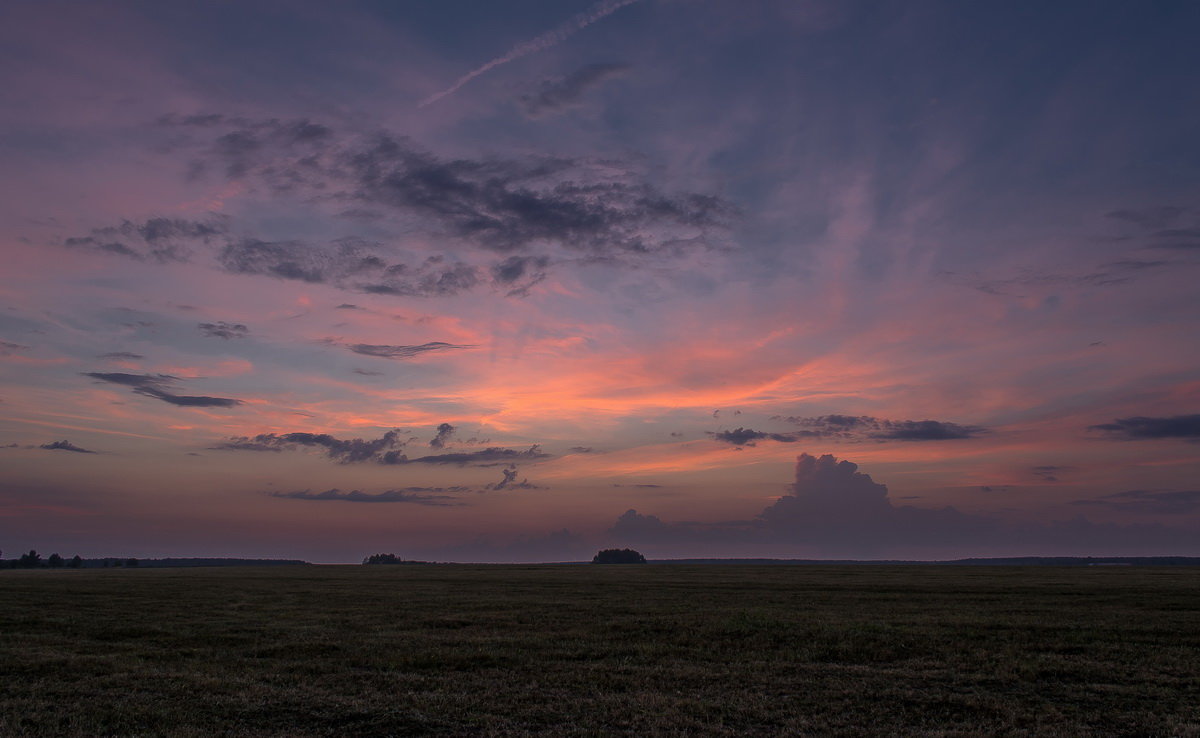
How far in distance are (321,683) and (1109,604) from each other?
1816 inches

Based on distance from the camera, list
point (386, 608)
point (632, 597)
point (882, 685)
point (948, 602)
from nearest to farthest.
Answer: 1. point (882, 685)
2. point (386, 608)
3. point (948, 602)
4. point (632, 597)

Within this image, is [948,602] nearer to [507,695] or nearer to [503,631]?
[503,631]

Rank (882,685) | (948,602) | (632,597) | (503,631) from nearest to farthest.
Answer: (882,685), (503,631), (948,602), (632,597)

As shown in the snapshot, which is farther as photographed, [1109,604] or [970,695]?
[1109,604]

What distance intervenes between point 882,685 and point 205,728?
53.6 feet

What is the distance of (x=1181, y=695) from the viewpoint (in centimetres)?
1800

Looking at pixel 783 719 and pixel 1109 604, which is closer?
pixel 783 719

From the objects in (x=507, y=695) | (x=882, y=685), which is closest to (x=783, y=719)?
(x=882, y=685)

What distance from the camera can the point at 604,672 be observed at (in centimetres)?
2139

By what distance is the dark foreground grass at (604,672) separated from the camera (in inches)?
617

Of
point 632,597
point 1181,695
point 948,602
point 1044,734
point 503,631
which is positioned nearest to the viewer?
point 1044,734

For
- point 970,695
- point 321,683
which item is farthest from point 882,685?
point 321,683

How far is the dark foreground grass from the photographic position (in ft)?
51.4

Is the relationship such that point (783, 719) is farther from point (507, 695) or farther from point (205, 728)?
point (205, 728)
